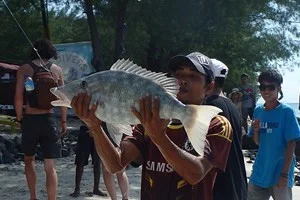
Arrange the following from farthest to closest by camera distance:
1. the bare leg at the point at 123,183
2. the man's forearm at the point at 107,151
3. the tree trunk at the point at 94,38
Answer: the tree trunk at the point at 94,38
the bare leg at the point at 123,183
the man's forearm at the point at 107,151

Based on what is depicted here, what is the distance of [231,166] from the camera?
3.39 metres

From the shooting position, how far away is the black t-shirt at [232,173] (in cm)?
328

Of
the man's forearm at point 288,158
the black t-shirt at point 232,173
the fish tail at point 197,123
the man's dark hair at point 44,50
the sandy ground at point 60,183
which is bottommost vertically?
the sandy ground at point 60,183

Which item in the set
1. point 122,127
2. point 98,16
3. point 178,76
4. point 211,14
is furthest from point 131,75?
point 98,16

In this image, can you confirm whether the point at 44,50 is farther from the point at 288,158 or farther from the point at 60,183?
the point at 60,183

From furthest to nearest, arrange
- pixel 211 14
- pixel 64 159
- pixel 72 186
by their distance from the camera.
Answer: pixel 211 14
pixel 64 159
pixel 72 186

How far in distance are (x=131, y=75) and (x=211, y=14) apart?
1380cm

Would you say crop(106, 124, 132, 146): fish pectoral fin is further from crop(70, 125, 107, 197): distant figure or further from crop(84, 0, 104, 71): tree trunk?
crop(84, 0, 104, 71): tree trunk

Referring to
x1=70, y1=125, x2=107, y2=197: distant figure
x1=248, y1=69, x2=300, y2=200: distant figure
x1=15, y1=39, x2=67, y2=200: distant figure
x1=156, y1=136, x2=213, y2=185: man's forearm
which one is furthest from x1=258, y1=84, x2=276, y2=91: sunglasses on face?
x1=156, y1=136, x2=213, y2=185: man's forearm

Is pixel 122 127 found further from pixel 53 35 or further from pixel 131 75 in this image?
pixel 53 35

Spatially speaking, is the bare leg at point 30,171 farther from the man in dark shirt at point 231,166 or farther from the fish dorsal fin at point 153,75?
the fish dorsal fin at point 153,75

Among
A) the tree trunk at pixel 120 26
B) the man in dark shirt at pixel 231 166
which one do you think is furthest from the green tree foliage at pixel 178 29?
the man in dark shirt at pixel 231 166

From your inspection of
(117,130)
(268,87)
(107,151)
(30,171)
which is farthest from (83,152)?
(117,130)

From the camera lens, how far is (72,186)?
829 centimetres
